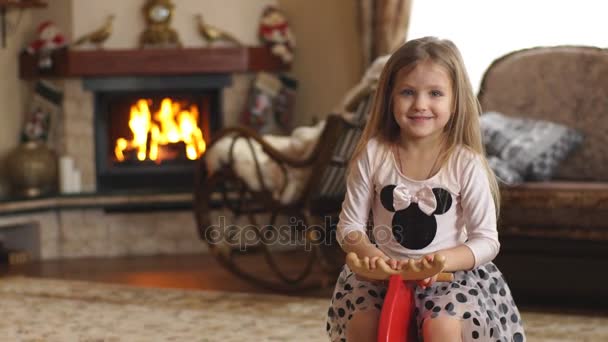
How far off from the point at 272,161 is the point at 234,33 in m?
1.53

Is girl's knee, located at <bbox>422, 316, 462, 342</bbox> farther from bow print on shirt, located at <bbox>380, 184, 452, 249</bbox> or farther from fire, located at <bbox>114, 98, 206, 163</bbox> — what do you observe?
fire, located at <bbox>114, 98, 206, 163</bbox>

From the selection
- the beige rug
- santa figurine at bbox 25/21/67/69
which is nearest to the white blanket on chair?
the beige rug

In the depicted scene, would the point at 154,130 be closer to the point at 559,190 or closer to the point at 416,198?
the point at 559,190

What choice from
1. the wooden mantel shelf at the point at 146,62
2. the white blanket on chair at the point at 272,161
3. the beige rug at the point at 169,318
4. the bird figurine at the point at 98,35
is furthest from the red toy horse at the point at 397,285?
the bird figurine at the point at 98,35

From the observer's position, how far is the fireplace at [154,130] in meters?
5.05

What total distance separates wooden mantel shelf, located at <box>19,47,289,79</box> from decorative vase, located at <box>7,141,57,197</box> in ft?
1.32

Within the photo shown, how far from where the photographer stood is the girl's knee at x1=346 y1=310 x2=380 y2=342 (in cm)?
177

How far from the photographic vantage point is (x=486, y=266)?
1.87 m

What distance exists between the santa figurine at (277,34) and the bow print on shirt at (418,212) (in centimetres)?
324

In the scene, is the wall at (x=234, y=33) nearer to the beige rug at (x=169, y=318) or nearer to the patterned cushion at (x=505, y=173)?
the beige rug at (x=169, y=318)

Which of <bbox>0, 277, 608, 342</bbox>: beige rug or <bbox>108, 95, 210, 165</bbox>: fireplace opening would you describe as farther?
<bbox>108, 95, 210, 165</bbox>: fireplace opening

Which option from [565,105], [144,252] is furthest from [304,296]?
[144,252]

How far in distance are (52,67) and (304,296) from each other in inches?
83.6

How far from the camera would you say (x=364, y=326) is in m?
1.77
